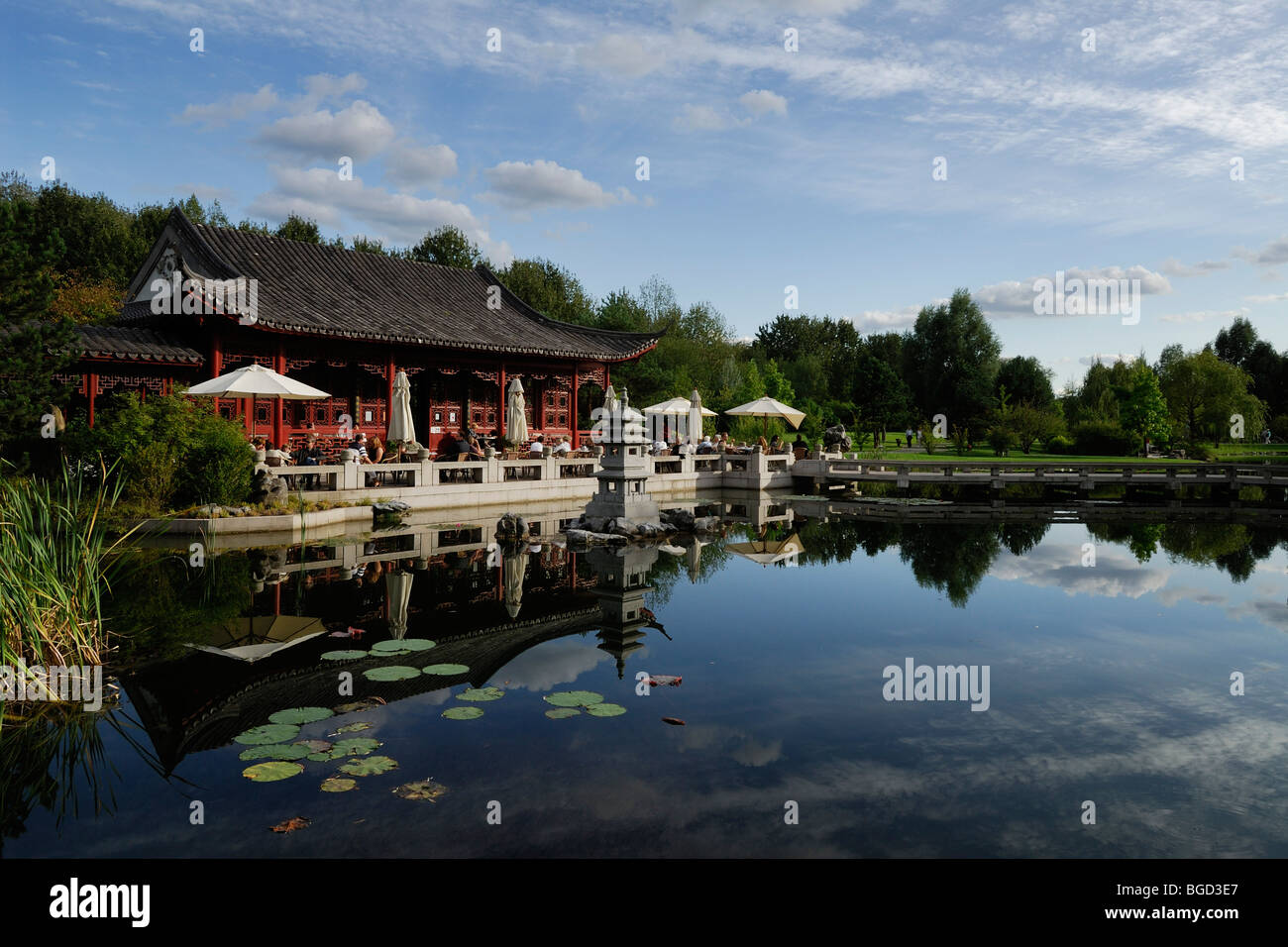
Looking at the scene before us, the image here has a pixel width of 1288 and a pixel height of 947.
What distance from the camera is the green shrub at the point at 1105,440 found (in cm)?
4194

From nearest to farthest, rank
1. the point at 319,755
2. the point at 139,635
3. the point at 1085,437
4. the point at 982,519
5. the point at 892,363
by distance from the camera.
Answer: the point at 319,755 < the point at 139,635 < the point at 982,519 < the point at 1085,437 < the point at 892,363

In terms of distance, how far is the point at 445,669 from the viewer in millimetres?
7578

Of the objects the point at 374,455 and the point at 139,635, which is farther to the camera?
the point at 374,455

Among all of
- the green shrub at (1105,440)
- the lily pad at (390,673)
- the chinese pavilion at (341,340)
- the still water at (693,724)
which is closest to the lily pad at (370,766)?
the still water at (693,724)

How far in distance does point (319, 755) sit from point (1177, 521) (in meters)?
21.6

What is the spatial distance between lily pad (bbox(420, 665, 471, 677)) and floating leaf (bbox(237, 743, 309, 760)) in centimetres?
176

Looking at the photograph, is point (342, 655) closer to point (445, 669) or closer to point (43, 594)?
point (445, 669)

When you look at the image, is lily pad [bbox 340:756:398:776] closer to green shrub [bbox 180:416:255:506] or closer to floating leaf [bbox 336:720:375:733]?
floating leaf [bbox 336:720:375:733]

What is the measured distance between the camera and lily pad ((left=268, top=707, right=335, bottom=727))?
6.24 metres

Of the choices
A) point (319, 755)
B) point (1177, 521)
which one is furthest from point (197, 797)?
point (1177, 521)

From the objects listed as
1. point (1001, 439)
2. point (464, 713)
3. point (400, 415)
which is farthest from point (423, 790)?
point (1001, 439)

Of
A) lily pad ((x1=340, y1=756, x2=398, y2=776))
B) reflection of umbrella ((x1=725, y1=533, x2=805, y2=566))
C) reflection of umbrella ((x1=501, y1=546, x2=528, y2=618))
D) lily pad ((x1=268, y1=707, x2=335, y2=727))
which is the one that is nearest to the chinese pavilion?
reflection of umbrella ((x1=501, y1=546, x2=528, y2=618))
